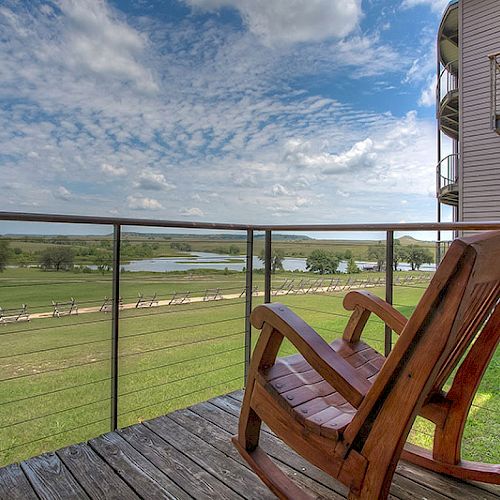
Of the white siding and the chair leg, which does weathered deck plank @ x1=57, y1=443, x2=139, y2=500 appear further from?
the white siding

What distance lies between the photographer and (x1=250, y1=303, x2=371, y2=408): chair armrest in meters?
0.97

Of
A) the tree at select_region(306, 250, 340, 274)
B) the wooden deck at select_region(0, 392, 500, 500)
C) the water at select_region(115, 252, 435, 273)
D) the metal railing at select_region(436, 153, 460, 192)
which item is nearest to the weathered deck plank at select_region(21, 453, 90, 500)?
the wooden deck at select_region(0, 392, 500, 500)

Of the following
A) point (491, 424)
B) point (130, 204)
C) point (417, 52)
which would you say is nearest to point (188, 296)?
point (130, 204)

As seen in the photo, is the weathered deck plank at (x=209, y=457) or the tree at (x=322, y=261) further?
the tree at (x=322, y=261)

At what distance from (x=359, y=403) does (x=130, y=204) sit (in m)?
9.67

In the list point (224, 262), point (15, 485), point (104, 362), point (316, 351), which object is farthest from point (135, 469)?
point (104, 362)

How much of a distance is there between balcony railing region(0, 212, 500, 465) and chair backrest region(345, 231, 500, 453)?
141mm

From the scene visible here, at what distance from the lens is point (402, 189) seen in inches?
395

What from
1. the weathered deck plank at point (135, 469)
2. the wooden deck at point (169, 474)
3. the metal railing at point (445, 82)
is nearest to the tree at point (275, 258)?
the wooden deck at point (169, 474)

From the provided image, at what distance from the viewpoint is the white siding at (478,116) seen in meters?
6.68

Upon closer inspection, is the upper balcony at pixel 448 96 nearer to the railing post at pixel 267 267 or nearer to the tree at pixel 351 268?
the tree at pixel 351 268

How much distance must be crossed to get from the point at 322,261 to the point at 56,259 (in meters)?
3.25

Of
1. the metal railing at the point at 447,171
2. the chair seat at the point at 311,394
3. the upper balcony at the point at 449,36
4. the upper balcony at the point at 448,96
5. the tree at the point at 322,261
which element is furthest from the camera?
the metal railing at the point at 447,171

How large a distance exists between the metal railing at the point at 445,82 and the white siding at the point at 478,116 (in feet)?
4.06
